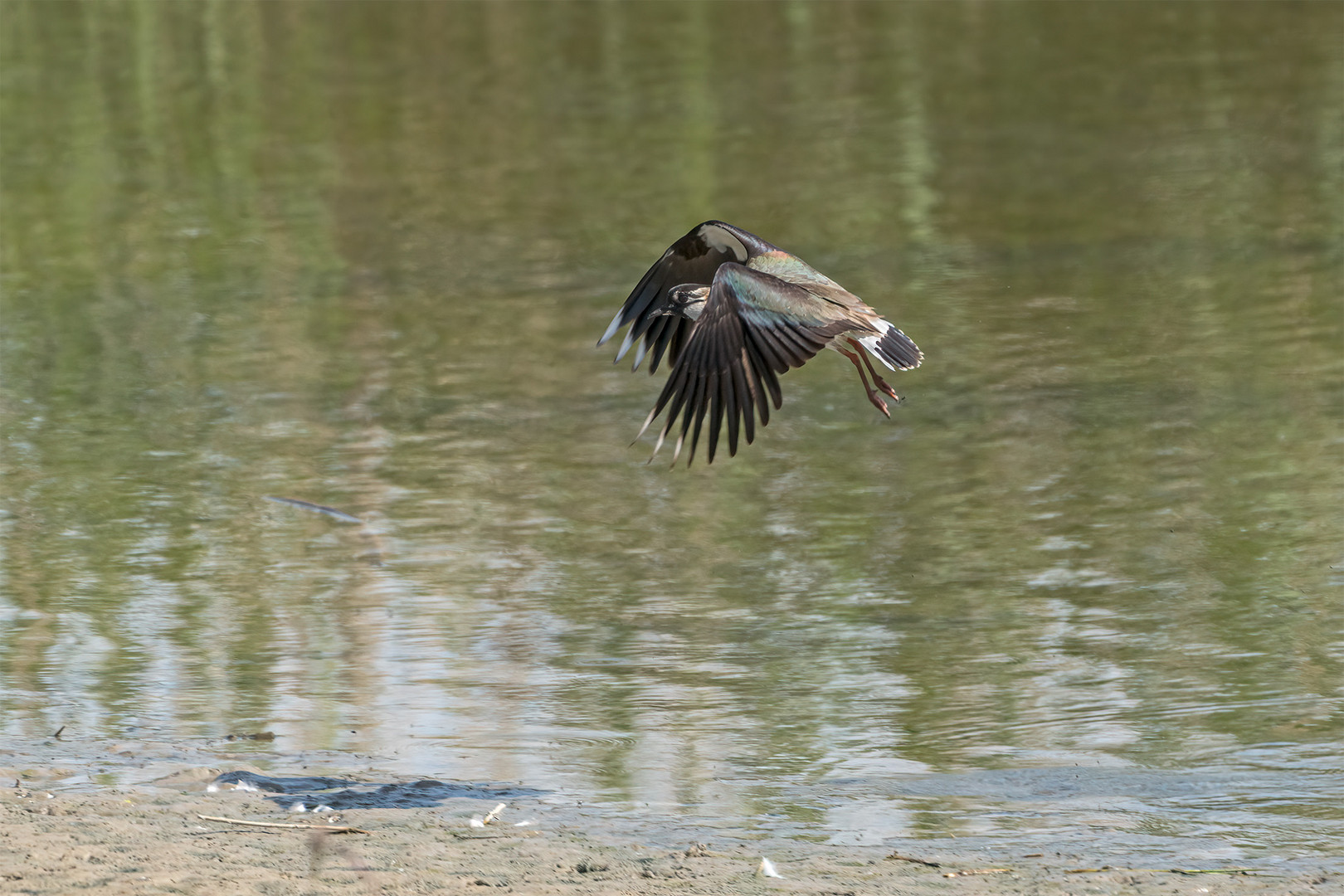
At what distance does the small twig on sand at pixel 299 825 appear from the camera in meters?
5.30

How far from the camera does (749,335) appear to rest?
627cm

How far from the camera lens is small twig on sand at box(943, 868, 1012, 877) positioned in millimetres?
5027

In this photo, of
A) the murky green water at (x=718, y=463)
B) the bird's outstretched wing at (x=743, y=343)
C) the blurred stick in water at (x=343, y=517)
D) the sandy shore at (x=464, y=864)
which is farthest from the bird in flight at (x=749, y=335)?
the blurred stick in water at (x=343, y=517)

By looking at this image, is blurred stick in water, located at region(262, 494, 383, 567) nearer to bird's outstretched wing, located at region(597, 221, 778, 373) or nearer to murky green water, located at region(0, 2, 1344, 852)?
murky green water, located at region(0, 2, 1344, 852)

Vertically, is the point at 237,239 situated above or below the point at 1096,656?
above

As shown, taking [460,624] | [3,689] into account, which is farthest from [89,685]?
[460,624]

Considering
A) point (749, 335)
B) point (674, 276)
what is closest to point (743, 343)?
point (749, 335)

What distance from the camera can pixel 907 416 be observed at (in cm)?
980

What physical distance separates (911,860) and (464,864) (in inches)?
44.0

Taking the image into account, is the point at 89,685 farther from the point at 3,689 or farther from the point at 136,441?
the point at 136,441

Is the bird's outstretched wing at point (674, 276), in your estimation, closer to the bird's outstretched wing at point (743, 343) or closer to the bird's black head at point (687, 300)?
the bird's black head at point (687, 300)

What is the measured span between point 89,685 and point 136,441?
125 inches

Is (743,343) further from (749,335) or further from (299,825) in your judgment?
(299,825)

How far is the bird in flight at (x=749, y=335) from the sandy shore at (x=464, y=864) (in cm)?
119
